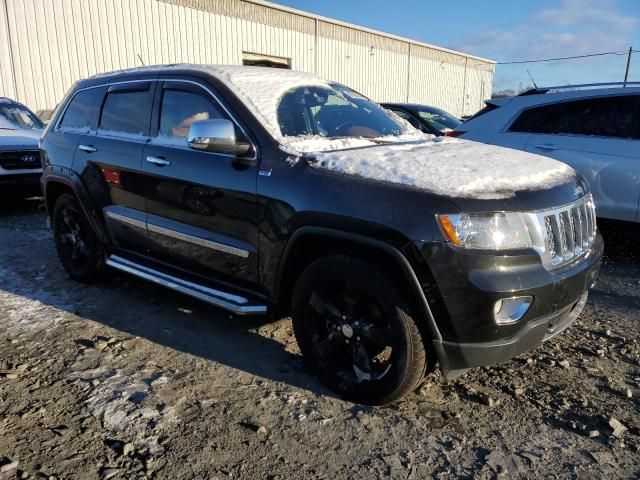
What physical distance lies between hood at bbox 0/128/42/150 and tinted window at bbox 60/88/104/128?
11.4ft

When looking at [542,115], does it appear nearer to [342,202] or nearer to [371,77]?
[342,202]

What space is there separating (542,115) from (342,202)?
373 centimetres

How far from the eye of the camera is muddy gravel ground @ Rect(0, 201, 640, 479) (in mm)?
2426

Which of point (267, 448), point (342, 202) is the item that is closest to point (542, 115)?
point (342, 202)

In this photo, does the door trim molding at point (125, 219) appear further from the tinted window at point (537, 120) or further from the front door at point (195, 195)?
the tinted window at point (537, 120)

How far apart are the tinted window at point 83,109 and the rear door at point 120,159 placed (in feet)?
0.41

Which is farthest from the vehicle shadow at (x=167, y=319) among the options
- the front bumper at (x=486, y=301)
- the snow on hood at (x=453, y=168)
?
the snow on hood at (x=453, y=168)

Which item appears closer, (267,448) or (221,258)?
(267,448)

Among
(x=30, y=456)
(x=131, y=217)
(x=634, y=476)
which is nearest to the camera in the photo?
(x=634, y=476)

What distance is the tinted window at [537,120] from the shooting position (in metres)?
5.45

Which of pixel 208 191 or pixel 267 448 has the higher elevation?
pixel 208 191

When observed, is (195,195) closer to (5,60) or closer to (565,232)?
(565,232)

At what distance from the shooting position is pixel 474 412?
2.83m

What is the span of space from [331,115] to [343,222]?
133 centimetres
